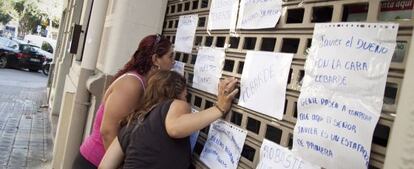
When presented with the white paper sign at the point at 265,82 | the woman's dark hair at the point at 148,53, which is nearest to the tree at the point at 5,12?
the woman's dark hair at the point at 148,53

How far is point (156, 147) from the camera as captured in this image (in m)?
2.78

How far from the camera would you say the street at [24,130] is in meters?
7.30

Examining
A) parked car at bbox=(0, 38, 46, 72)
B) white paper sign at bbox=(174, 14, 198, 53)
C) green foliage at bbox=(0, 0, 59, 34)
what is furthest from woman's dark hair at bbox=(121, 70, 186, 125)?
green foliage at bbox=(0, 0, 59, 34)

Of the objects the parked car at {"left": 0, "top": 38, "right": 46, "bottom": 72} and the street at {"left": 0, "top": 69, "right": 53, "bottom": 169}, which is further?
the parked car at {"left": 0, "top": 38, "right": 46, "bottom": 72}

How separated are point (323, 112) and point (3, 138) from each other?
25.3 feet

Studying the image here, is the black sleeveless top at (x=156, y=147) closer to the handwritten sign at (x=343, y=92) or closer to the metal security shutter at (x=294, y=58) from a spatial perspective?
the metal security shutter at (x=294, y=58)

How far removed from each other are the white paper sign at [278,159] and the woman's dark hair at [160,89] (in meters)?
0.82

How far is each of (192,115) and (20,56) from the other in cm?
2392

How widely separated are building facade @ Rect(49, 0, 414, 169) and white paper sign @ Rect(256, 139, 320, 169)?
0.15ft

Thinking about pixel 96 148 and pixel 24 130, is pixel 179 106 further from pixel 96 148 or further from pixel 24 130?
pixel 24 130

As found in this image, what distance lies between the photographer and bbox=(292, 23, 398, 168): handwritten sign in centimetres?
169

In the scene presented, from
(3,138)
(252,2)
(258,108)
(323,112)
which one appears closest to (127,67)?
(252,2)

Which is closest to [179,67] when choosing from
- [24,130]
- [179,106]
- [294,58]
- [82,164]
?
[82,164]

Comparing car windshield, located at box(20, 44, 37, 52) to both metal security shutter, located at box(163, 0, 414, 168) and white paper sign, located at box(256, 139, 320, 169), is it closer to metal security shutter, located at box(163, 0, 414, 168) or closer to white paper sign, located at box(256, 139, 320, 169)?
metal security shutter, located at box(163, 0, 414, 168)
